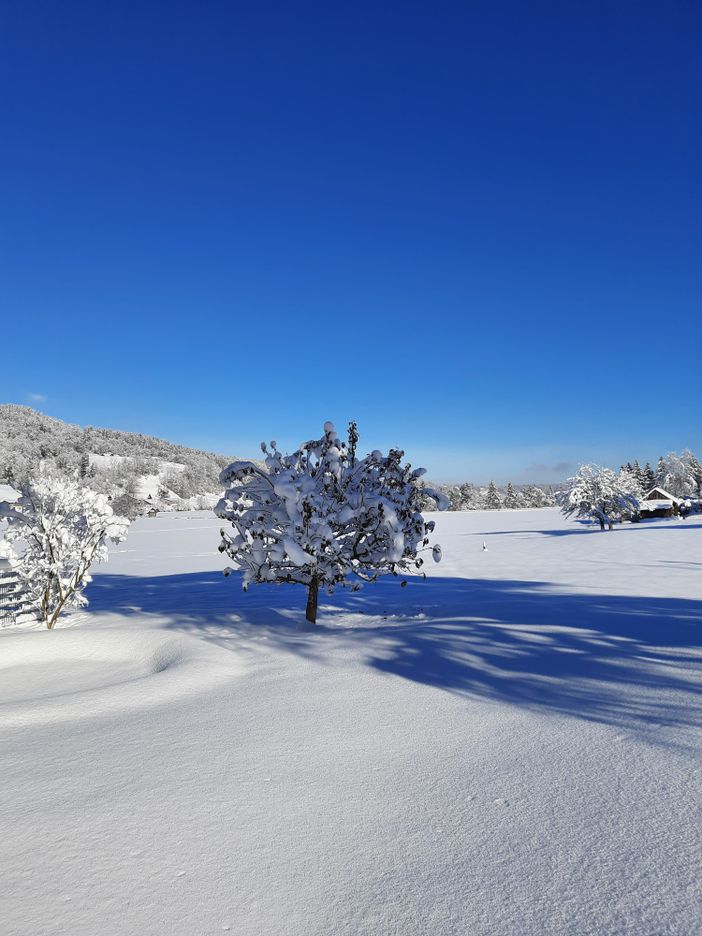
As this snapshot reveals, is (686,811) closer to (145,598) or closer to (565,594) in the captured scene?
(565,594)

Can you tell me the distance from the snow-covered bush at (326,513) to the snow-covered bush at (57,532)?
14.3ft

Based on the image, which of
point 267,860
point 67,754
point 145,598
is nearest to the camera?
point 267,860

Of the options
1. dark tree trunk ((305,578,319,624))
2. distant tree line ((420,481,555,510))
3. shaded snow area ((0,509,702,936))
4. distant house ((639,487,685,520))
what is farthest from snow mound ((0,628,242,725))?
distant tree line ((420,481,555,510))

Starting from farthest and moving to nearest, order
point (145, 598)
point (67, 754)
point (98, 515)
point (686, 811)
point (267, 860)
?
point (145, 598)
point (98, 515)
point (67, 754)
point (686, 811)
point (267, 860)

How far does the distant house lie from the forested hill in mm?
106070

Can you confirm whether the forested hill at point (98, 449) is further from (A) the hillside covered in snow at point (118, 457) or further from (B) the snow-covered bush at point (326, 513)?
(B) the snow-covered bush at point (326, 513)

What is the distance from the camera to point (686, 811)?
3.11 meters

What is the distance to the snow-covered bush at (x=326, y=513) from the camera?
898 cm

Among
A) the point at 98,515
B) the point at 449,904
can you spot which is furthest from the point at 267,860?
the point at 98,515

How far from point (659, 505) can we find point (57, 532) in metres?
65.1

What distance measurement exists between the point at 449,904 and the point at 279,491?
6398 mm

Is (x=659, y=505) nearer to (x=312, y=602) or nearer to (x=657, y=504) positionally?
(x=657, y=504)

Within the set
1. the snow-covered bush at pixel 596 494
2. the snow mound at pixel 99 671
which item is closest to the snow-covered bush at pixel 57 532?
the snow mound at pixel 99 671

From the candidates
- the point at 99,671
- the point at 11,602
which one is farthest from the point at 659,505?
the point at 99,671
